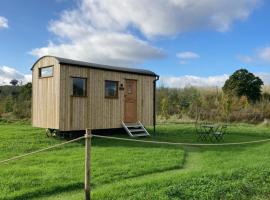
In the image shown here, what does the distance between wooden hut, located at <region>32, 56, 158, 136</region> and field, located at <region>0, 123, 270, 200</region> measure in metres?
2.15

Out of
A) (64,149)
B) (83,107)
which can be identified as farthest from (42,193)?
(83,107)

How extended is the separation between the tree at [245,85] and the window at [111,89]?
15.4m

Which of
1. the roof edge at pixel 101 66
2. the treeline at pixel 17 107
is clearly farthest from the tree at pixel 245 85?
the treeline at pixel 17 107

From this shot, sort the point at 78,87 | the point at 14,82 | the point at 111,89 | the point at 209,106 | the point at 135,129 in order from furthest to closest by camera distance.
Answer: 1. the point at 14,82
2. the point at 209,106
3. the point at 135,129
4. the point at 111,89
5. the point at 78,87

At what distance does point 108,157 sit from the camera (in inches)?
365

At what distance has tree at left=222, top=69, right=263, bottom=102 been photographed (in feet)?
92.1

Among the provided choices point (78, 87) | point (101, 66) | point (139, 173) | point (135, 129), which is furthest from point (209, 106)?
point (139, 173)

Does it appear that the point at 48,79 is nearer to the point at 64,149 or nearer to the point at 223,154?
the point at 64,149

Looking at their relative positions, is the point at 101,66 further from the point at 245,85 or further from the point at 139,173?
the point at 245,85

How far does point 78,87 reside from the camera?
43.8ft

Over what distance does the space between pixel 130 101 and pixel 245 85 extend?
15760mm

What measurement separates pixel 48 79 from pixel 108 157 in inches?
216

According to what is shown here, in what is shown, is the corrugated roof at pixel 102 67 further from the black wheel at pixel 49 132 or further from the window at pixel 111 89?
the black wheel at pixel 49 132

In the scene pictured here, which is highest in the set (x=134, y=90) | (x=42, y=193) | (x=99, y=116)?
(x=134, y=90)
